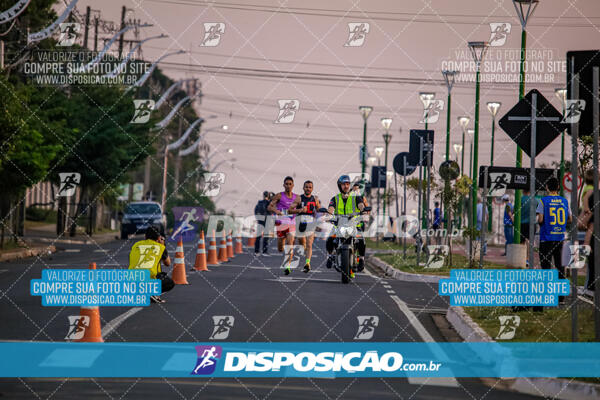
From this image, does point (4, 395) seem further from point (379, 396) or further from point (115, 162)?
point (115, 162)

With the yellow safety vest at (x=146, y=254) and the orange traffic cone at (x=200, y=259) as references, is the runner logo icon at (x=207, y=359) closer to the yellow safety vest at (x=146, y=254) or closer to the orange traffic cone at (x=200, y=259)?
the yellow safety vest at (x=146, y=254)

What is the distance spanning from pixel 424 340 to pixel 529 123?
10.5 feet

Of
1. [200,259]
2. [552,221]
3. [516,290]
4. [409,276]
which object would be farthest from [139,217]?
[516,290]

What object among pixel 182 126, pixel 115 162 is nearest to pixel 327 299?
pixel 115 162

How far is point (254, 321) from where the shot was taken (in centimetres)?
1365

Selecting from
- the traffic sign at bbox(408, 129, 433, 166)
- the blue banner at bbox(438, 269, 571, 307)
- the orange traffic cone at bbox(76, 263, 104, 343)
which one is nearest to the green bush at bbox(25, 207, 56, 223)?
the traffic sign at bbox(408, 129, 433, 166)

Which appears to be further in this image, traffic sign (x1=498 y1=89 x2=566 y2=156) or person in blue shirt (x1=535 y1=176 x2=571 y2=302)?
person in blue shirt (x1=535 y1=176 x2=571 y2=302)

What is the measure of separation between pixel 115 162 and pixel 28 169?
1683 centimetres

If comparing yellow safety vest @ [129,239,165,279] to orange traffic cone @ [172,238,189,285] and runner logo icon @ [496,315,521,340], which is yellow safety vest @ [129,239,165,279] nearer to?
runner logo icon @ [496,315,521,340]

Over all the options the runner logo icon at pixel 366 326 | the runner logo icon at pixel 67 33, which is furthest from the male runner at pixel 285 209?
the runner logo icon at pixel 67 33

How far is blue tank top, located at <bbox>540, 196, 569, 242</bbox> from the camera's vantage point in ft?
51.8

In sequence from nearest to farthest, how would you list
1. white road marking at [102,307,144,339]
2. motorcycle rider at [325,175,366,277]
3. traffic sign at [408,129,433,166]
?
white road marking at [102,307,144,339] → motorcycle rider at [325,175,366,277] → traffic sign at [408,129,433,166]

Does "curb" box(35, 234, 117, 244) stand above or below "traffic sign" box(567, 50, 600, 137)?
below

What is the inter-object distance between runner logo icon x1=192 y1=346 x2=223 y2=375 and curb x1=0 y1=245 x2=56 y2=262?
62.3 ft
